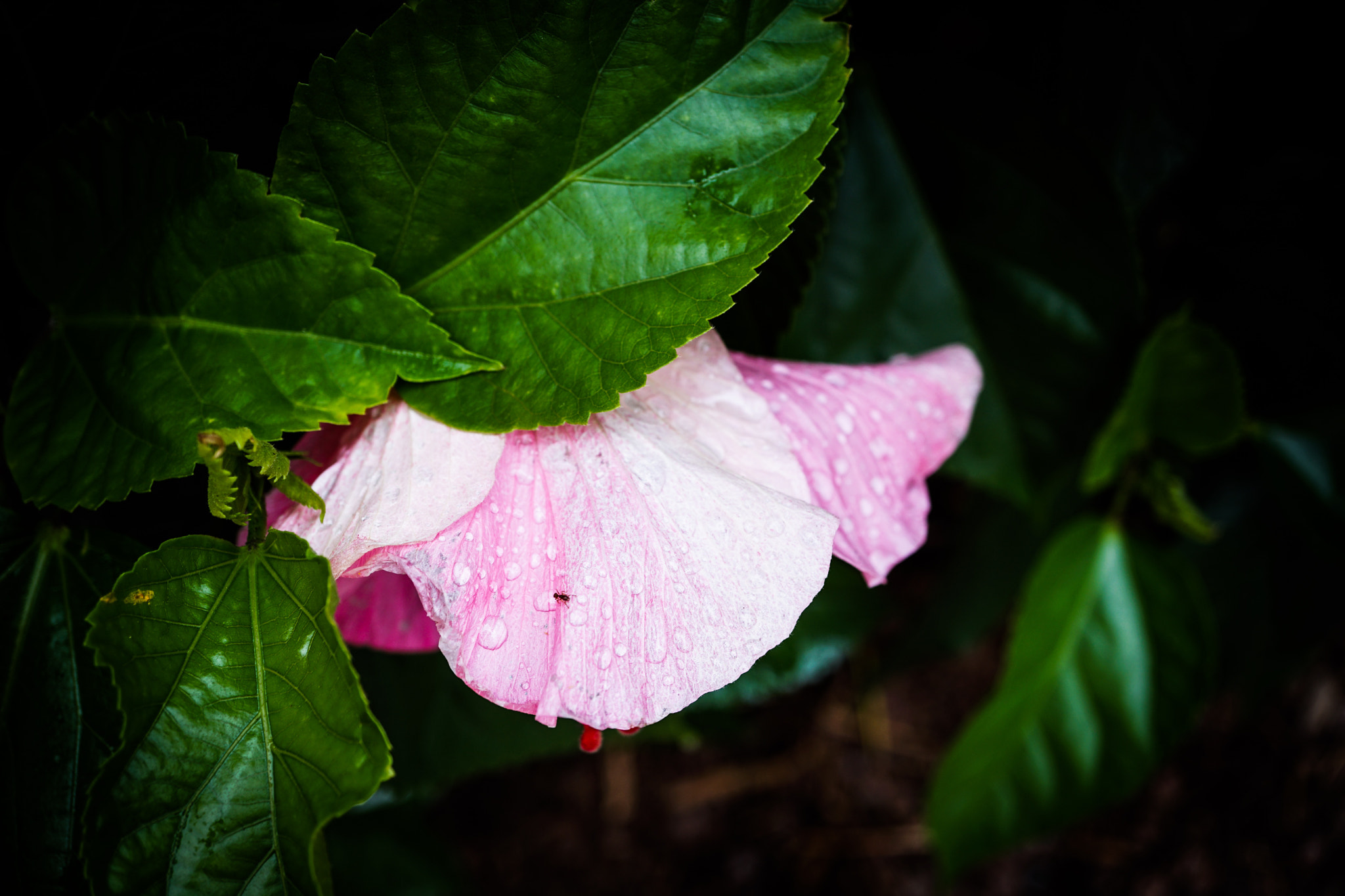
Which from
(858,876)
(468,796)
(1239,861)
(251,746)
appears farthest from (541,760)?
(251,746)

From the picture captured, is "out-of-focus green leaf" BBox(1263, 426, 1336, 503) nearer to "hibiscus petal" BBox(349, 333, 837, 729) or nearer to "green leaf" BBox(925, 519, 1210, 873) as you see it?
"green leaf" BBox(925, 519, 1210, 873)

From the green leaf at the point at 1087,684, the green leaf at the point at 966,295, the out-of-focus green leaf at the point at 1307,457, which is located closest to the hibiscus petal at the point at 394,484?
the green leaf at the point at 966,295

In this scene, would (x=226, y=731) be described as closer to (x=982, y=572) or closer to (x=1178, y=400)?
(x=1178, y=400)

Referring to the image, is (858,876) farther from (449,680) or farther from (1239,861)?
(449,680)

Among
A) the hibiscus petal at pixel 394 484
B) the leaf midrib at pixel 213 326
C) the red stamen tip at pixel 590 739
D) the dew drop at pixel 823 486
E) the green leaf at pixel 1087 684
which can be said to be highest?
the leaf midrib at pixel 213 326

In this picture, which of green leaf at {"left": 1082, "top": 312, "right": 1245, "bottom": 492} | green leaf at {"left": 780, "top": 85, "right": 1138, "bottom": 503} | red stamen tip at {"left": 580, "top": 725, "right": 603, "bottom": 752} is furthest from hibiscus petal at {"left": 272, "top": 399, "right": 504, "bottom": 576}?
green leaf at {"left": 1082, "top": 312, "right": 1245, "bottom": 492}

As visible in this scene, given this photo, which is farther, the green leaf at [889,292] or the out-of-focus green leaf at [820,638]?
the out-of-focus green leaf at [820,638]

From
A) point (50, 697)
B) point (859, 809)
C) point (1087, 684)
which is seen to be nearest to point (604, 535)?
point (50, 697)

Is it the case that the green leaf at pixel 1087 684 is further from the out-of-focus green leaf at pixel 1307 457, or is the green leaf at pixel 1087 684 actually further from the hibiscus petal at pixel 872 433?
the hibiscus petal at pixel 872 433
